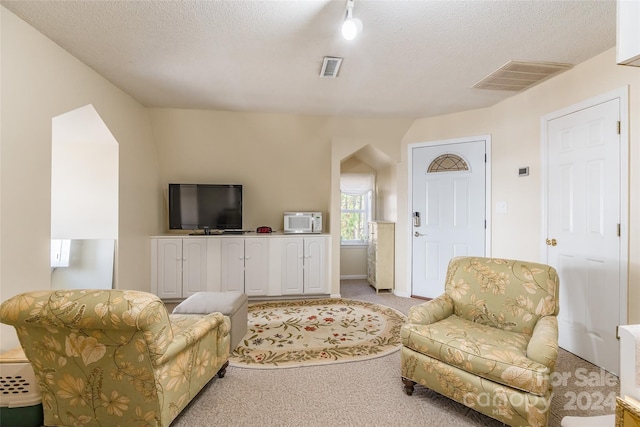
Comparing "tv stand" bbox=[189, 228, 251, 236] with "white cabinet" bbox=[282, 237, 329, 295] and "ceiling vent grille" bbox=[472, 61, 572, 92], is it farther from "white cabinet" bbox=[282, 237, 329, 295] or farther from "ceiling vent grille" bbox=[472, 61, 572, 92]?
"ceiling vent grille" bbox=[472, 61, 572, 92]

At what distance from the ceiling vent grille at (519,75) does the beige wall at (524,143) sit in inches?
5.0

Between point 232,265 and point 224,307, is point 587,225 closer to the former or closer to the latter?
point 224,307

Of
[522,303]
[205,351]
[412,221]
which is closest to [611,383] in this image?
[522,303]

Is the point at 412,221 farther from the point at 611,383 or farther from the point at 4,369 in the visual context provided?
the point at 4,369

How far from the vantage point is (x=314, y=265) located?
Answer: 4.38 m

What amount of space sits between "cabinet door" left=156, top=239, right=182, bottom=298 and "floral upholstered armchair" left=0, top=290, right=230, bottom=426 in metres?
2.54

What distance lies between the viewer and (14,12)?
207 centimetres

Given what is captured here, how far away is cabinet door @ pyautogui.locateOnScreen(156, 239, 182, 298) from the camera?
163 inches

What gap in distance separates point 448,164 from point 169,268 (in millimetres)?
3986

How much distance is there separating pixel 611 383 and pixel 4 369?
3.93m

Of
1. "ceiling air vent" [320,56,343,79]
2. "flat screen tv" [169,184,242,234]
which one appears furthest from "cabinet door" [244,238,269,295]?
"ceiling air vent" [320,56,343,79]

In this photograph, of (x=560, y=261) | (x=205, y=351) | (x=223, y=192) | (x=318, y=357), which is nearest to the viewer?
(x=205, y=351)

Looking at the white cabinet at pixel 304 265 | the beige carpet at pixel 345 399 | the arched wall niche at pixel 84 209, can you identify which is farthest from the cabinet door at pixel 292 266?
the arched wall niche at pixel 84 209


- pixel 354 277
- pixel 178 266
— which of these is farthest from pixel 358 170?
pixel 178 266
